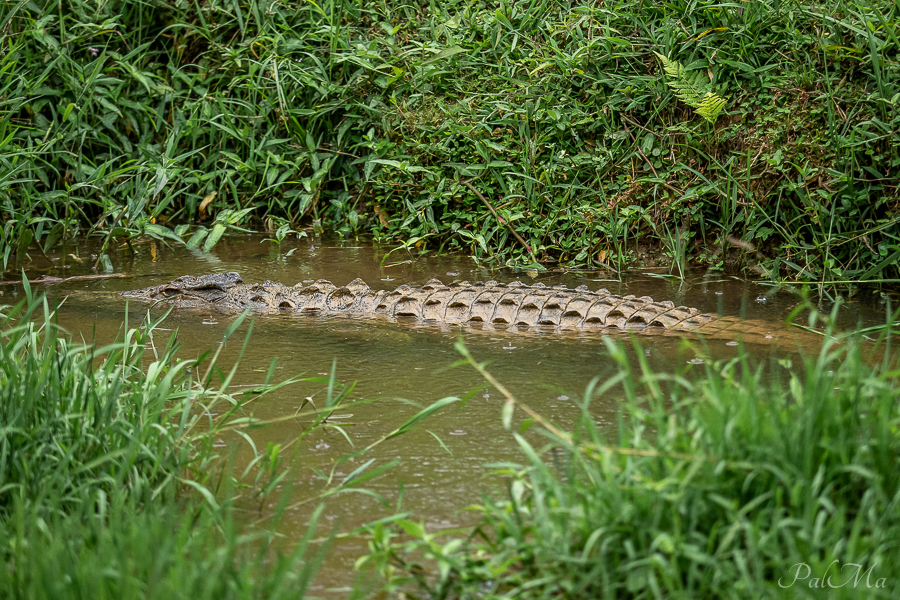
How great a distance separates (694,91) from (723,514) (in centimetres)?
376

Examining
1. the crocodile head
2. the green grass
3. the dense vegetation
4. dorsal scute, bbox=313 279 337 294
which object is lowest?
the green grass

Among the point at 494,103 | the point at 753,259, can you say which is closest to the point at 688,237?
the point at 753,259

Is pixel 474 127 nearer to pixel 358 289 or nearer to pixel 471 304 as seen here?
pixel 358 289

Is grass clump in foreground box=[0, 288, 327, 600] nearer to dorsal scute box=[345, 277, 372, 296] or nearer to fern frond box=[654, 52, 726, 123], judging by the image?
dorsal scute box=[345, 277, 372, 296]

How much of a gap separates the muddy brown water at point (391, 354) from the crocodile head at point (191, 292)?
0.15m

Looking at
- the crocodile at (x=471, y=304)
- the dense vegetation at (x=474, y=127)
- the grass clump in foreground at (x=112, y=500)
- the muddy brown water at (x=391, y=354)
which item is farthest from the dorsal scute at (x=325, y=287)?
the grass clump in foreground at (x=112, y=500)

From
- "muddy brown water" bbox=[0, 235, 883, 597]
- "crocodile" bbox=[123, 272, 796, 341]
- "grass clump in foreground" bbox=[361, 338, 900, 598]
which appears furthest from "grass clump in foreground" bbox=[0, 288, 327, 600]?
"crocodile" bbox=[123, 272, 796, 341]

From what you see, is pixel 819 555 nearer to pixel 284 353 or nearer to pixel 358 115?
pixel 284 353

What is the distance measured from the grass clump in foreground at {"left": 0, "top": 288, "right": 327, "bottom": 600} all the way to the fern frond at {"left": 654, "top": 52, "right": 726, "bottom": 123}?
139 inches

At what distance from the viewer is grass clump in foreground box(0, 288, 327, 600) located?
1.70m

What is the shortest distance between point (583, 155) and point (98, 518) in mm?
4136

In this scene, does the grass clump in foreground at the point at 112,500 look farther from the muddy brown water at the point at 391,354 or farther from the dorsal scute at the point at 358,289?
the dorsal scute at the point at 358,289

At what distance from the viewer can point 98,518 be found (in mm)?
2104

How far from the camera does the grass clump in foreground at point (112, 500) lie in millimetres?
1699
